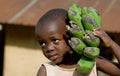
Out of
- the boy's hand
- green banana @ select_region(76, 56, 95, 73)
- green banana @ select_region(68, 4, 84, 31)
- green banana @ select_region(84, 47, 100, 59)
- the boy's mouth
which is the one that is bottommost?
green banana @ select_region(76, 56, 95, 73)

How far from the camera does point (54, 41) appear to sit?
280 centimetres

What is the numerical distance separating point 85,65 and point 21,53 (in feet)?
24.0

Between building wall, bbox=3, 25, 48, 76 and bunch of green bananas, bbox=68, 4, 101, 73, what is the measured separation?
6829 mm

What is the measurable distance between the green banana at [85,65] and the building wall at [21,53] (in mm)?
6817

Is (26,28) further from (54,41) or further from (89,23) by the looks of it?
(89,23)

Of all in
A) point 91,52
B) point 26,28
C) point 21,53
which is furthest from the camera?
point 21,53

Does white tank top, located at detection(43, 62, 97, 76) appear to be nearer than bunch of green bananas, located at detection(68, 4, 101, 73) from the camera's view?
No

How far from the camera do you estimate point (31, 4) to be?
30.6 feet

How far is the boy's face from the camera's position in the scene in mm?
2789

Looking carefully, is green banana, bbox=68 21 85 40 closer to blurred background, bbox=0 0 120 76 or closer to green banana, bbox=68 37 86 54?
green banana, bbox=68 37 86 54

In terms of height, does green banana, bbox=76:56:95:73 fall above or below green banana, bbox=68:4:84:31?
below

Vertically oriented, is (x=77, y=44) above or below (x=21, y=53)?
below

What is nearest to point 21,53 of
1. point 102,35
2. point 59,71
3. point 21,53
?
point 21,53

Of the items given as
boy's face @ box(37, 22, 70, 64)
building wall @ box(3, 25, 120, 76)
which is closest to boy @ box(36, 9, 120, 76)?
boy's face @ box(37, 22, 70, 64)
